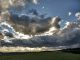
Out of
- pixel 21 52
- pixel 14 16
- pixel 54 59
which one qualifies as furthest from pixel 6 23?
pixel 54 59

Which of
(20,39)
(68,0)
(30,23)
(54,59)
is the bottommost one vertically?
(54,59)

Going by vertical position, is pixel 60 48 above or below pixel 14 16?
below

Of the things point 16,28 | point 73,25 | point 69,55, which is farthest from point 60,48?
point 16,28

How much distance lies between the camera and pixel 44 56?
1574 cm

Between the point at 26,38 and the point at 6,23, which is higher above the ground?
the point at 6,23

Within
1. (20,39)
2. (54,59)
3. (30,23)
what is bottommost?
(54,59)

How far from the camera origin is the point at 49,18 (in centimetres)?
1627

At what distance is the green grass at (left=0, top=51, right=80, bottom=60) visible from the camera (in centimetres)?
1548

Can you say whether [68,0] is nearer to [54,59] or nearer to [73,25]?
[73,25]

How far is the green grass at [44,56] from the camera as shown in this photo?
15.5 meters

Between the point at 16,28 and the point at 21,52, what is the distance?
165 cm

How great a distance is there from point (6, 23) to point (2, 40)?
115 cm

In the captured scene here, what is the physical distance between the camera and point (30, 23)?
16281 millimetres

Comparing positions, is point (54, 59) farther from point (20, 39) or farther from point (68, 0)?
point (68, 0)
